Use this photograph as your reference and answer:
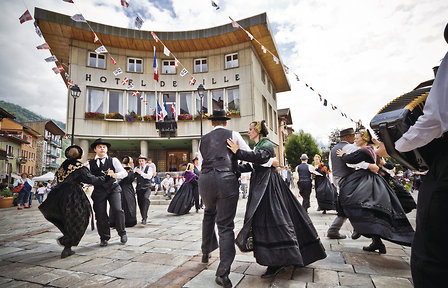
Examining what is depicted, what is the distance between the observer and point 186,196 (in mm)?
8914

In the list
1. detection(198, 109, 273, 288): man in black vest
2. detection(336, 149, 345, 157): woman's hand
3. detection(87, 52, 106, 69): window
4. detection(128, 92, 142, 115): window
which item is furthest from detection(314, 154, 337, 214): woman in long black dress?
detection(87, 52, 106, 69): window

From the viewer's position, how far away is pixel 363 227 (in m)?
3.47

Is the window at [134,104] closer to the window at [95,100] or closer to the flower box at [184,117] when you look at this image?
the window at [95,100]

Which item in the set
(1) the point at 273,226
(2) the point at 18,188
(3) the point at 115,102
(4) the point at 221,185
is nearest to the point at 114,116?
(3) the point at 115,102

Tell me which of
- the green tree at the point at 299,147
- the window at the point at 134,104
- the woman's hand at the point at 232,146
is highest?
the window at the point at 134,104

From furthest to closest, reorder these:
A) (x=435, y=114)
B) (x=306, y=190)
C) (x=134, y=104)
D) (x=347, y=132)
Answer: (x=134, y=104) < (x=306, y=190) < (x=347, y=132) < (x=435, y=114)

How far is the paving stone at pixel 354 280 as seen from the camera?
2608 mm

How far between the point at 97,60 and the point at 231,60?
35.0ft

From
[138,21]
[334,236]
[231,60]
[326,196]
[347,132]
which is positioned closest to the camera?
[334,236]

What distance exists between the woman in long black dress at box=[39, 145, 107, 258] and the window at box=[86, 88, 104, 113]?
16446mm

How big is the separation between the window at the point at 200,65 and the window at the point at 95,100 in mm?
7766

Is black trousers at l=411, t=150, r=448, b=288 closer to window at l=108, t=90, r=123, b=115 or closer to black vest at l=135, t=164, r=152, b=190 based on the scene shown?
black vest at l=135, t=164, r=152, b=190

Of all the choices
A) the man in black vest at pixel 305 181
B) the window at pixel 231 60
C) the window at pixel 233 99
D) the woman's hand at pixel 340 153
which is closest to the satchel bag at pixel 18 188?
the window at pixel 233 99

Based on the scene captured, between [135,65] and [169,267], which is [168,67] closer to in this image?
[135,65]
